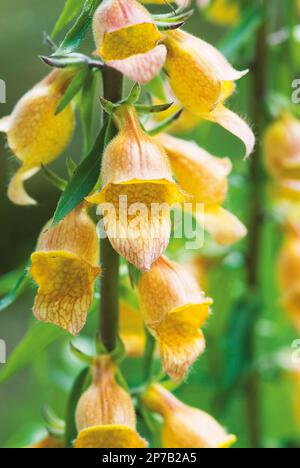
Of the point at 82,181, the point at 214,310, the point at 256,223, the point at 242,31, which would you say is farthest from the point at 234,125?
the point at 214,310

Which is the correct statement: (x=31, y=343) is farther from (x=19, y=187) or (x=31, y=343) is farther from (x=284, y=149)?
(x=284, y=149)

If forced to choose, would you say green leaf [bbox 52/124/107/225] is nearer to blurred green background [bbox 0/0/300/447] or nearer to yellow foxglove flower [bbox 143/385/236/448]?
blurred green background [bbox 0/0/300/447]

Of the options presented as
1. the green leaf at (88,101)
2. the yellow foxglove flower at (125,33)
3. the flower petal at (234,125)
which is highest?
the yellow foxglove flower at (125,33)

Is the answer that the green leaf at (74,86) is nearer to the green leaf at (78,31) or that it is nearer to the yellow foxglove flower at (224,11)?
the green leaf at (78,31)

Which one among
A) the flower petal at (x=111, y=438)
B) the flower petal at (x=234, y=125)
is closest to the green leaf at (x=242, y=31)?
the flower petal at (x=234, y=125)

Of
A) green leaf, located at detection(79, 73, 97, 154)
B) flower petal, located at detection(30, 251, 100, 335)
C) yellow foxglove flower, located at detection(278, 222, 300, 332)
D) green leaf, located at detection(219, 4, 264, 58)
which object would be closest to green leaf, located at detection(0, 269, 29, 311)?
flower petal, located at detection(30, 251, 100, 335)

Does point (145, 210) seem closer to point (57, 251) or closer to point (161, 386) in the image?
point (57, 251)
